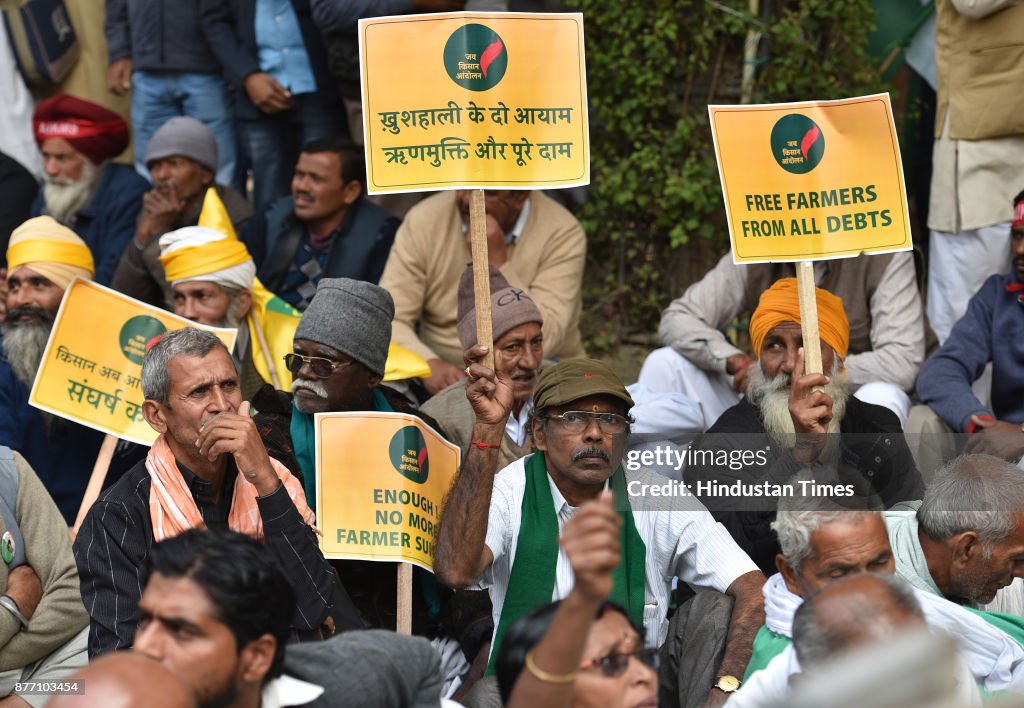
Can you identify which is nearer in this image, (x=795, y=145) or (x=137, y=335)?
(x=795, y=145)

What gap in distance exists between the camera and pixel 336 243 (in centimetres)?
769

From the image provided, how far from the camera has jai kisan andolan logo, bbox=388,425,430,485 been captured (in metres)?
5.28

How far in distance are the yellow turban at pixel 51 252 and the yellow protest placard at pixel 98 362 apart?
1097 mm

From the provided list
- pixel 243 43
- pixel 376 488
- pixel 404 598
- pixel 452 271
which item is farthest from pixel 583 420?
pixel 243 43

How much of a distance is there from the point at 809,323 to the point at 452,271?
8.52ft

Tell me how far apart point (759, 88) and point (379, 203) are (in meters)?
2.23

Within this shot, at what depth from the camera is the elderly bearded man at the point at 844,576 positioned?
446 centimetres

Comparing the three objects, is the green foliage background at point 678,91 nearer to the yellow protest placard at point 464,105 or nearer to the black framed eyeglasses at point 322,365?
the yellow protest placard at point 464,105

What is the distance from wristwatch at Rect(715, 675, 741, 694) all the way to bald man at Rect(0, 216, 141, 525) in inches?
110

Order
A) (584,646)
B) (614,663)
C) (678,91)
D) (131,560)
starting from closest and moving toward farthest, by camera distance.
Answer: (584,646) < (614,663) < (131,560) < (678,91)

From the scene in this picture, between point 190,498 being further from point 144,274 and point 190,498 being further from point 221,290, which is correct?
point 144,274

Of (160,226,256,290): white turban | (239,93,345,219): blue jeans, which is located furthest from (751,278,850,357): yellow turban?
(239,93,345,219): blue jeans

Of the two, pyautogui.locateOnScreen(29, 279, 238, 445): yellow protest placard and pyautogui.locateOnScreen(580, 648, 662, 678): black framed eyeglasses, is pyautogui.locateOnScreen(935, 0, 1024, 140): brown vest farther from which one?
pyautogui.locateOnScreen(580, 648, 662, 678): black framed eyeglasses

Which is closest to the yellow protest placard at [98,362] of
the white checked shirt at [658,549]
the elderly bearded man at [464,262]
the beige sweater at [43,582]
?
the beige sweater at [43,582]
